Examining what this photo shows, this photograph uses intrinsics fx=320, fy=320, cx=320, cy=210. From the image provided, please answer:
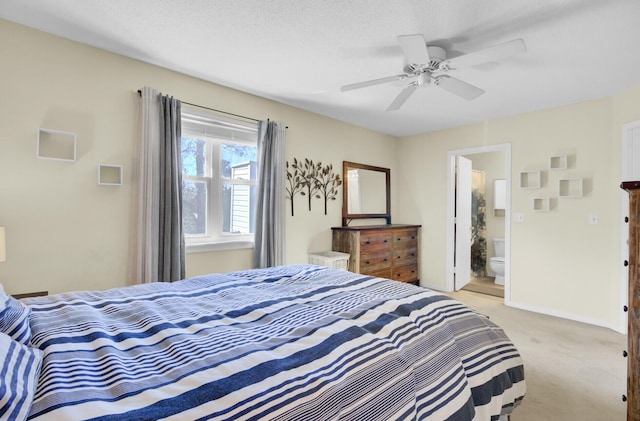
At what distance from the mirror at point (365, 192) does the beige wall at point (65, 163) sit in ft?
7.47

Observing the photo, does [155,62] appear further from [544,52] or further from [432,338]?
[544,52]

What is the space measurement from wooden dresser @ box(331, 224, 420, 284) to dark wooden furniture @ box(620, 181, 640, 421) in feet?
9.44

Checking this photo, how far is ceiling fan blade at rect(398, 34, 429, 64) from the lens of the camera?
1.89 m

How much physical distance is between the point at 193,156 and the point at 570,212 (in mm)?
4212

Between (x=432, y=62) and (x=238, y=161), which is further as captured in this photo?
(x=238, y=161)

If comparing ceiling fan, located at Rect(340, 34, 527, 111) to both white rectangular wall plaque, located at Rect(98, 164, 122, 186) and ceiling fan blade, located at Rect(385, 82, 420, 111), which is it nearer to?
ceiling fan blade, located at Rect(385, 82, 420, 111)

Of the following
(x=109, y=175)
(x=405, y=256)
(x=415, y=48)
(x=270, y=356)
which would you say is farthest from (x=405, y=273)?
(x=270, y=356)

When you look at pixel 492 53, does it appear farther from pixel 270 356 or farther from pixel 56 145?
pixel 56 145

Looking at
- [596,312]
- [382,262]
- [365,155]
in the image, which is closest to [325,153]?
[365,155]

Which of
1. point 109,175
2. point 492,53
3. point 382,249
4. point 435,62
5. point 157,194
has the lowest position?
point 382,249

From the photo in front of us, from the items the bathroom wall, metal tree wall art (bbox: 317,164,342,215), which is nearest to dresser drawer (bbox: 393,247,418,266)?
metal tree wall art (bbox: 317,164,342,215)

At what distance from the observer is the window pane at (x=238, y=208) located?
11.1ft

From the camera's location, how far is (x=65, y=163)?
239 cm

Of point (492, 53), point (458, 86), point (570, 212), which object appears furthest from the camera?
point (570, 212)
